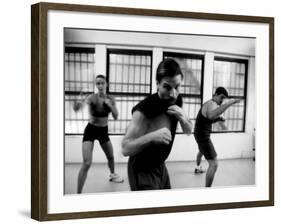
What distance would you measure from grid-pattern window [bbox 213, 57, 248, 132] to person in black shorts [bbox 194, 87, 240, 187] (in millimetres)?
35

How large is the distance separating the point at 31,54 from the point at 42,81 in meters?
0.16

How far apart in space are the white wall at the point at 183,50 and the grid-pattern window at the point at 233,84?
0.11ft

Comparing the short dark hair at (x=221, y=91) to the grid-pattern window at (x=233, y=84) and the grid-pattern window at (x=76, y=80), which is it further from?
the grid-pattern window at (x=76, y=80)

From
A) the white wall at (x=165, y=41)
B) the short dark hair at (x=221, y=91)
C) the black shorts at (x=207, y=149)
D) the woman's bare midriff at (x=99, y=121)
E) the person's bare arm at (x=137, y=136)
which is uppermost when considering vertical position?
the white wall at (x=165, y=41)

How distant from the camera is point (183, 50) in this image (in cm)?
325

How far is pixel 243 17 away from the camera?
3.40 metres

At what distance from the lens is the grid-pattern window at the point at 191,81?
325 centimetres

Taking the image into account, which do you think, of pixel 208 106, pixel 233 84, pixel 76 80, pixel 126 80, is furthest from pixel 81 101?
pixel 233 84

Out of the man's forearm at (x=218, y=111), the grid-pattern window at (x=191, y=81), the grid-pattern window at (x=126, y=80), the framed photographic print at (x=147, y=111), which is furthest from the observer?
the man's forearm at (x=218, y=111)

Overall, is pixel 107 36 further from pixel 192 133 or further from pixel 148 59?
pixel 192 133

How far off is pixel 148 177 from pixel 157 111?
1.18ft

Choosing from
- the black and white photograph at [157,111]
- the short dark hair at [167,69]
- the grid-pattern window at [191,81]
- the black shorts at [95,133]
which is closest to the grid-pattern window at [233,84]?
the black and white photograph at [157,111]

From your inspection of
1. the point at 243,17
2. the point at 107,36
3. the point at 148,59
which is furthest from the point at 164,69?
the point at 243,17

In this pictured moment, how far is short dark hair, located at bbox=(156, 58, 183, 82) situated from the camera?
3191mm
